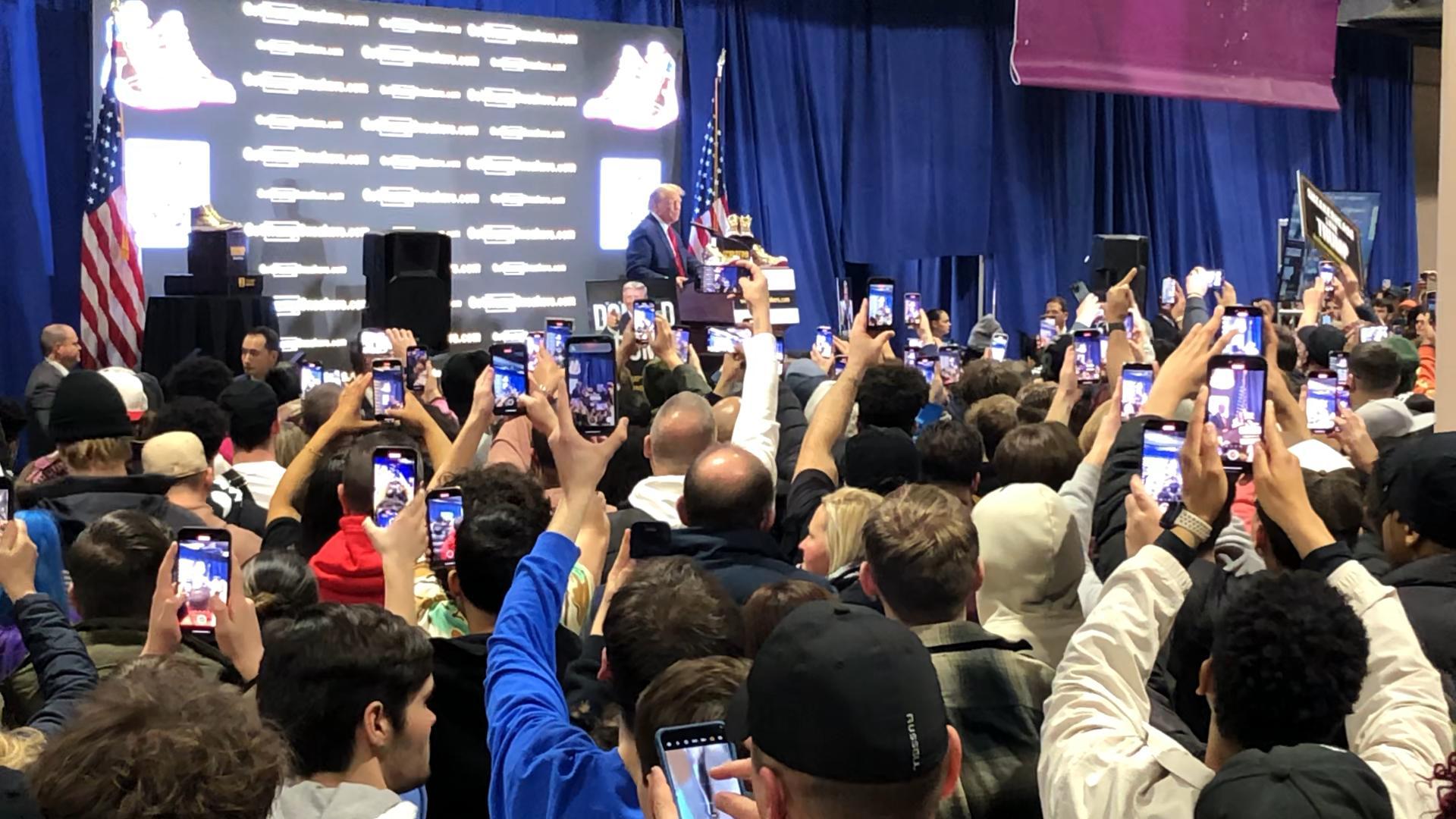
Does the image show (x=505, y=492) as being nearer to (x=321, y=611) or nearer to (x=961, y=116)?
(x=321, y=611)

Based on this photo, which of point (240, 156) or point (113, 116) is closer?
point (113, 116)

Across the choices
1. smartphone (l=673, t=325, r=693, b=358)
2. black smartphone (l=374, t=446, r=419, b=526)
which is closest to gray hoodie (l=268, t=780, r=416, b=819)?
black smartphone (l=374, t=446, r=419, b=526)

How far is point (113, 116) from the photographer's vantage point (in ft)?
27.7

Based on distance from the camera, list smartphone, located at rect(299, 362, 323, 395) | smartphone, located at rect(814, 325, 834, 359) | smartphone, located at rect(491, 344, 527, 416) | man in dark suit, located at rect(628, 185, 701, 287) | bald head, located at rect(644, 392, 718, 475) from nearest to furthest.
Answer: bald head, located at rect(644, 392, 718, 475) < smartphone, located at rect(491, 344, 527, 416) < smartphone, located at rect(299, 362, 323, 395) < smartphone, located at rect(814, 325, 834, 359) < man in dark suit, located at rect(628, 185, 701, 287)

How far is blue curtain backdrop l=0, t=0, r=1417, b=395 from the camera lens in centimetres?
1233

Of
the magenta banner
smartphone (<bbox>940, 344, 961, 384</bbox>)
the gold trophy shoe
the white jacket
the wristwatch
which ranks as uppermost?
the magenta banner

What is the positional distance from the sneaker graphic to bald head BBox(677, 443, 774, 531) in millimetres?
7924

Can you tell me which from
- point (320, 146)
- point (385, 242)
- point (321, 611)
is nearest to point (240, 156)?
point (320, 146)

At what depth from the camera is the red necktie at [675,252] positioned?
10.2 meters

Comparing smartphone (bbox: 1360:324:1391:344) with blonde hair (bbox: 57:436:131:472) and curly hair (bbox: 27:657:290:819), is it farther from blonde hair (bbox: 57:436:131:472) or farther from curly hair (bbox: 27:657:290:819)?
curly hair (bbox: 27:657:290:819)

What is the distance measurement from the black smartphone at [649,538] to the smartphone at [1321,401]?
2.37 metres

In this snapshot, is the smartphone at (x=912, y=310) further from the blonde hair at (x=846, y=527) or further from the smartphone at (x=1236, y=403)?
the smartphone at (x=1236, y=403)

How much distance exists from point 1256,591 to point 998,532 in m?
1.10

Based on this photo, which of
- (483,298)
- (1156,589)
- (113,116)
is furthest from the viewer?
(483,298)
